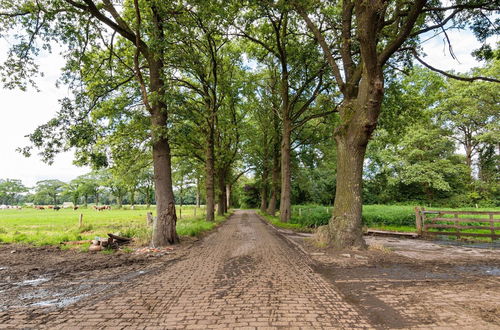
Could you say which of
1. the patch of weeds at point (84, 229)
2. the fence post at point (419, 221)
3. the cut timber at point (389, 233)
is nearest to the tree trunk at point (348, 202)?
the cut timber at point (389, 233)

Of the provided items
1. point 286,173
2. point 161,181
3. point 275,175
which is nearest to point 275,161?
point 275,175

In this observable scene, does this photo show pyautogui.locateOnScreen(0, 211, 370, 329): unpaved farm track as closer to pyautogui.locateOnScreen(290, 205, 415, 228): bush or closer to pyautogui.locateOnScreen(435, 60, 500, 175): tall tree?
pyautogui.locateOnScreen(290, 205, 415, 228): bush

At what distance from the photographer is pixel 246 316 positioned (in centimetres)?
362

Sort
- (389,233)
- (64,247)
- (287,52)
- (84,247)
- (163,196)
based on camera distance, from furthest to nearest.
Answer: (287,52) → (389,233) → (163,196) → (64,247) → (84,247)

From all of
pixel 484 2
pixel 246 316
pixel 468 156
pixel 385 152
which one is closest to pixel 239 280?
pixel 246 316

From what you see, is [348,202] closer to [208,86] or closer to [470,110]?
[208,86]

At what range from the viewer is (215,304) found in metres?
4.07

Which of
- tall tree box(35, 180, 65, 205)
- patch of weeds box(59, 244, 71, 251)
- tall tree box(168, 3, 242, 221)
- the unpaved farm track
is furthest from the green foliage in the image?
the unpaved farm track

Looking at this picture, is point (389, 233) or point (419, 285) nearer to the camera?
point (419, 285)

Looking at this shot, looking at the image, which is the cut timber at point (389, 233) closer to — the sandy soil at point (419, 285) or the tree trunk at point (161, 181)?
the sandy soil at point (419, 285)

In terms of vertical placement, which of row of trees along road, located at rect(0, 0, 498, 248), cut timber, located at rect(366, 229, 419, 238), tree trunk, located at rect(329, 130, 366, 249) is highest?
row of trees along road, located at rect(0, 0, 498, 248)

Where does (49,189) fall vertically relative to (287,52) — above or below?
below

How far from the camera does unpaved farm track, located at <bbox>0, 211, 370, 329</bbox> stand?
11.3 feet

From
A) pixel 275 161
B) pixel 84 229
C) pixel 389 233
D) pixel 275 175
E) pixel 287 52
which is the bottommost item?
pixel 389 233
